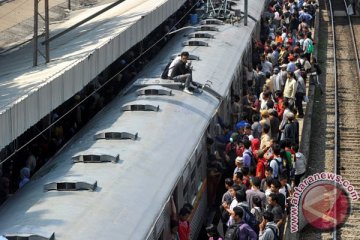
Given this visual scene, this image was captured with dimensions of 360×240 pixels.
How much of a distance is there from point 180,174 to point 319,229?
12.9ft

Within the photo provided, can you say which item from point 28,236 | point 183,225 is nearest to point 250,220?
point 183,225

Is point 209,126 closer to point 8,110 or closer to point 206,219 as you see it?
point 206,219

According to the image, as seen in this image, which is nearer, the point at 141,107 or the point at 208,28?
the point at 141,107

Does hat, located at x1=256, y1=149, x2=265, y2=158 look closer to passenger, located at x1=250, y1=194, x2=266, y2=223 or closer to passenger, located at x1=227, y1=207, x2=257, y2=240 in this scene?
passenger, located at x1=250, y1=194, x2=266, y2=223

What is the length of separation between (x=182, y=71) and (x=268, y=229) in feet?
16.9

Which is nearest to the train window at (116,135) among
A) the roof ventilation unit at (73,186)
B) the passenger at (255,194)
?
the passenger at (255,194)

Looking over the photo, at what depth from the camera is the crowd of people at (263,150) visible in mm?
11508

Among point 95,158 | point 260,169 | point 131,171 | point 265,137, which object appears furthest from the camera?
point 265,137

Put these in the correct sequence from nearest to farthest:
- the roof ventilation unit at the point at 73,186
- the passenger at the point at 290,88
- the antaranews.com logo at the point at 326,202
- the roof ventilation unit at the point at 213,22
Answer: the roof ventilation unit at the point at 73,186, the antaranews.com logo at the point at 326,202, the passenger at the point at 290,88, the roof ventilation unit at the point at 213,22

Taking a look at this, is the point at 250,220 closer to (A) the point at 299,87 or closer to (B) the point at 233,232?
(B) the point at 233,232

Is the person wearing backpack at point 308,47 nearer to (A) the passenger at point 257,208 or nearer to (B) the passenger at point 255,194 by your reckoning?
(B) the passenger at point 255,194

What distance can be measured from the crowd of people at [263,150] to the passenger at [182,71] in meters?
1.07

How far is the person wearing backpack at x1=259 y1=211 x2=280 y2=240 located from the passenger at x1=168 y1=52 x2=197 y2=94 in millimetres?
4691

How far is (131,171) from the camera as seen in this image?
11.2 metres
